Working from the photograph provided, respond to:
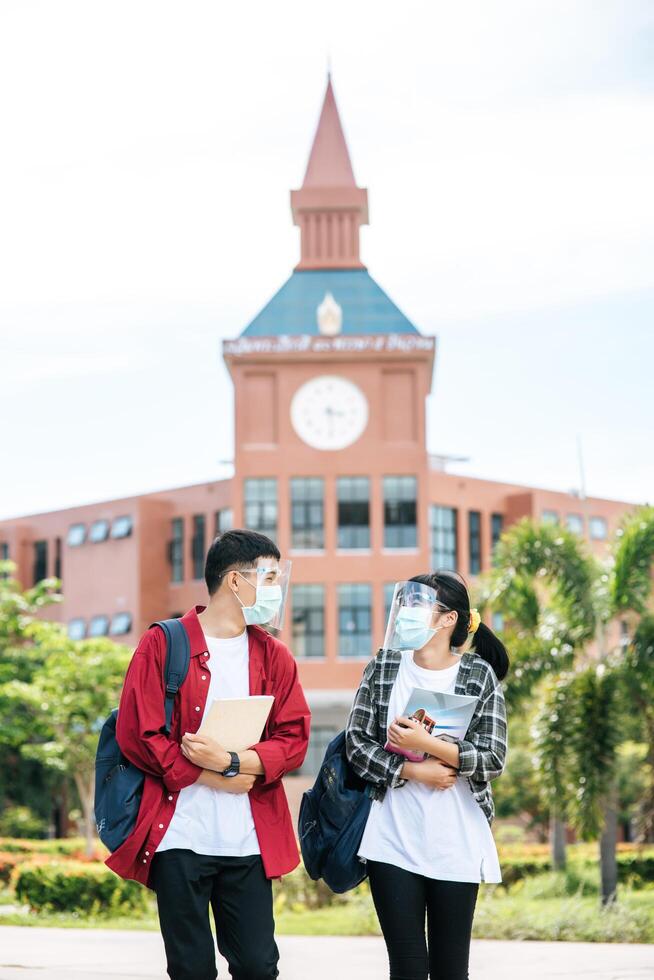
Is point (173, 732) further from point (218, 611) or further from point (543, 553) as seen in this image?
point (543, 553)

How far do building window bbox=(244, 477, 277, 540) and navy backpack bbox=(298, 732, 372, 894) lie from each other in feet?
125

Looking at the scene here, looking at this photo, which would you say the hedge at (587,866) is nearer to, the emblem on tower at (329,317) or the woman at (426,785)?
the woman at (426,785)

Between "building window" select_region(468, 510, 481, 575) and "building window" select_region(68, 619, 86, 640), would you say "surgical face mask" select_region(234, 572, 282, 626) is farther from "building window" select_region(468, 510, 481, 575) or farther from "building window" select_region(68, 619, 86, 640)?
"building window" select_region(68, 619, 86, 640)

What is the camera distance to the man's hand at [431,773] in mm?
4781

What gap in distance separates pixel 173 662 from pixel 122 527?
160 feet

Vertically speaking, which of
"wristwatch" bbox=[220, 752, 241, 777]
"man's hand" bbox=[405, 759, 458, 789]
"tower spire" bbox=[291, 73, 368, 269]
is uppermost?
"tower spire" bbox=[291, 73, 368, 269]

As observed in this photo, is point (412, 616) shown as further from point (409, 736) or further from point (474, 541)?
point (474, 541)

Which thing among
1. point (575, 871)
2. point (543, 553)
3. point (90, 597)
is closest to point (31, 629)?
point (575, 871)

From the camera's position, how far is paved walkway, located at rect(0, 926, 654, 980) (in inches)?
335

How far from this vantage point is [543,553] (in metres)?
17.0

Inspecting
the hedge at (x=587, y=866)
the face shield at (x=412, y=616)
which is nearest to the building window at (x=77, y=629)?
the hedge at (x=587, y=866)

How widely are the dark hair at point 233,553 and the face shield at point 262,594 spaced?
0.03 metres

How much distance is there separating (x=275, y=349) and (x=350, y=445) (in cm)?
360

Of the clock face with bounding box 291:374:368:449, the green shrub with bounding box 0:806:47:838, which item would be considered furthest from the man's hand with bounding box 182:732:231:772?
the clock face with bounding box 291:374:368:449
